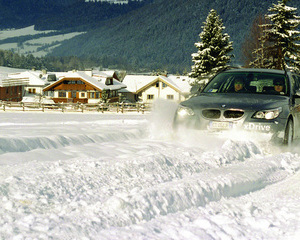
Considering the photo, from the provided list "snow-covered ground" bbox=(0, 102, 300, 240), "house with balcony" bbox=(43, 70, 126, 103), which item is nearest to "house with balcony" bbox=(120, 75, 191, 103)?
"house with balcony" bbox=(43, 70, 126, 103)

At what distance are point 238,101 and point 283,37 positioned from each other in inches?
1322

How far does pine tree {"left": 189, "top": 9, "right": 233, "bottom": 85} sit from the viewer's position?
4272 cm

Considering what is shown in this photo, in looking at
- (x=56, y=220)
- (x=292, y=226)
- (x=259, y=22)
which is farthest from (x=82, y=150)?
(x=259, y=22)

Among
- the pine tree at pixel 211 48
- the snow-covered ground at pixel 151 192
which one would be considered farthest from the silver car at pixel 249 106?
the pine tree at pixel 211 48

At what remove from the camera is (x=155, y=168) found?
5312mm

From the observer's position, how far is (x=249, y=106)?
24.0ft

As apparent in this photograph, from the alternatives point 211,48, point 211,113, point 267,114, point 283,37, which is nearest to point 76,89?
point 211,48

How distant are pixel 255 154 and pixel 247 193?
2147 millimetres

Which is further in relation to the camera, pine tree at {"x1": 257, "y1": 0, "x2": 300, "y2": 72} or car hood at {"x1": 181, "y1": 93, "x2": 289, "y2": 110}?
pine tree at {"x1": 257, "y1": 0, "x2": 300, "y2": 72}

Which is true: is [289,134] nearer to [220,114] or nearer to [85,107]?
[220,114]

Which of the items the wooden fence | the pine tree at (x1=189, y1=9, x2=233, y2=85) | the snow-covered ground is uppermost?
the pine tree at (x1=189, y1=9, x2=233, y2=85)

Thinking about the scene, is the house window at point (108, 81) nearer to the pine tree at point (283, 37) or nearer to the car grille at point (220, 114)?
the pine tree at point (283, 37)

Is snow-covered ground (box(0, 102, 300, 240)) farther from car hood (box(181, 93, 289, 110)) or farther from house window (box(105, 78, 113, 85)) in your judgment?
house window (box(105, 78, 113, 85))

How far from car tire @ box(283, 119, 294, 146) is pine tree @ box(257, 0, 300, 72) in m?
31.9
